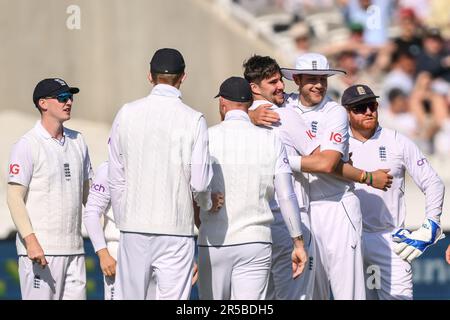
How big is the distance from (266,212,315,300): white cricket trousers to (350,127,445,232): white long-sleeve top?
2.34 feet

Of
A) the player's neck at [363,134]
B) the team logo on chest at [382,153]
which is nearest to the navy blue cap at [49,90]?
the player's neck at [363,134]

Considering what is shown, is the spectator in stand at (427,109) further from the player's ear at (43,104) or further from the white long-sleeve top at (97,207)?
the player's ear at (43,104)

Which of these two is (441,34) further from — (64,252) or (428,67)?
(64,252)

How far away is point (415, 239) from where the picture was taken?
9.04 meters

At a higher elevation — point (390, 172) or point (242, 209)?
point (390, 172)

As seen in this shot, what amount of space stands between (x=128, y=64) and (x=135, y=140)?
8.00 meters

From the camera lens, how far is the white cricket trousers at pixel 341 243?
8742 mm

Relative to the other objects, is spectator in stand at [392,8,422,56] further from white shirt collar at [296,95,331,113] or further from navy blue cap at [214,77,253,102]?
navy blue cap at [214,77,253,102]

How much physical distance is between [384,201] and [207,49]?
6.93 m

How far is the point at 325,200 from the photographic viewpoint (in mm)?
8828

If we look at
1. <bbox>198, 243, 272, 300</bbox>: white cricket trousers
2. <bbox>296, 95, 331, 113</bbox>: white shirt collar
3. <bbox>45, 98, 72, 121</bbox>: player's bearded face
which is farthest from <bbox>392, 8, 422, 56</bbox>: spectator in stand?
<bbox>198, 243, 272, 300</bbox>: white cricket trousers

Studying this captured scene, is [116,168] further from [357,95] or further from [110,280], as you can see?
[357,95]

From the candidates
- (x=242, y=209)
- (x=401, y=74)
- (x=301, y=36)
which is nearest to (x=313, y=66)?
(x=242, y=209)
